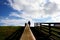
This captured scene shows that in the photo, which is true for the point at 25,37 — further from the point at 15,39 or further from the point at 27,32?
the point at 15,39

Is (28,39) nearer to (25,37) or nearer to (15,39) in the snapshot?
(25,37)

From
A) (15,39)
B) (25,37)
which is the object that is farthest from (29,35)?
(15,39)

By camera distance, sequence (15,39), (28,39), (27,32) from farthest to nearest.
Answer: (15,39) → (27,32) → (28,39)

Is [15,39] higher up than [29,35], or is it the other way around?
[29,35]

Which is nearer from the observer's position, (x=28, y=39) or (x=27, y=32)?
(x=28, y=39)

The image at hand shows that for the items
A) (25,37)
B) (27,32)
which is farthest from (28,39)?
(27,32)

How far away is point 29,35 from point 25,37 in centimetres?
7

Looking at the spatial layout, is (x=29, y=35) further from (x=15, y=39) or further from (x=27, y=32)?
(x=15, y=39)

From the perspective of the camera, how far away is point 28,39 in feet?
5.22

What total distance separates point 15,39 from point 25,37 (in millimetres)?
10027

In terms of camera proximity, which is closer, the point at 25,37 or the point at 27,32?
the point at 25,37

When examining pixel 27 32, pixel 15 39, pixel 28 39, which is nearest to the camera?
pixel 28 39

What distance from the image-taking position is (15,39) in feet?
37.6

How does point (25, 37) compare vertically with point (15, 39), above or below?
above
